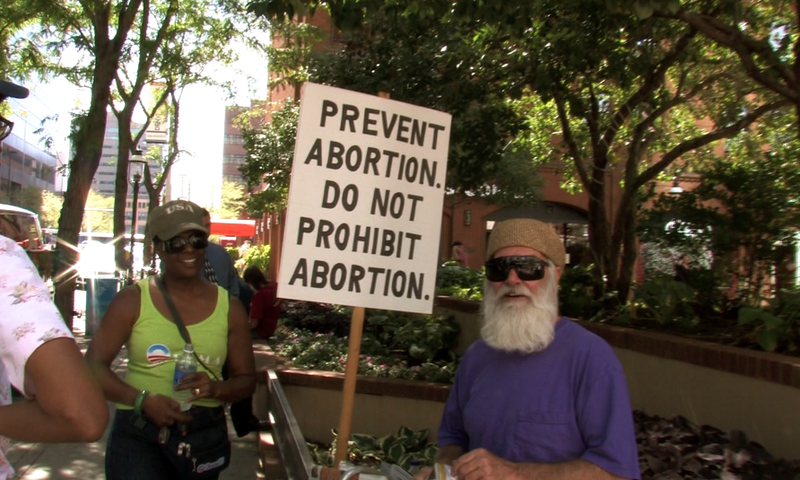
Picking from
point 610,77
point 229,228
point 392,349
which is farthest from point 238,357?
point 229,228

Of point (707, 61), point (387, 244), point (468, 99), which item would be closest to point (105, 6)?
point (468, 99)

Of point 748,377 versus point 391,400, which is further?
point 391,400

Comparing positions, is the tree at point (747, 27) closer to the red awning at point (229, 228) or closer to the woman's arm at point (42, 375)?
the woman's arm at point (42, 375)

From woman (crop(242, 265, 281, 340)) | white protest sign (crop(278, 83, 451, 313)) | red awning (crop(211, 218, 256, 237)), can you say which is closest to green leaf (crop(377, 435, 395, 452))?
white protest sign (crop(278, 83, 451, 313))

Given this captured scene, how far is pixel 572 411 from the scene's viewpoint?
2.48 metres

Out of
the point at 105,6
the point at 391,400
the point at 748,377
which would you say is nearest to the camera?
the point at 748,377

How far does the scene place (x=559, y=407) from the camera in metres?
2.49

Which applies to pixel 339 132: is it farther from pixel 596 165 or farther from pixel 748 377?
pixel 596 165

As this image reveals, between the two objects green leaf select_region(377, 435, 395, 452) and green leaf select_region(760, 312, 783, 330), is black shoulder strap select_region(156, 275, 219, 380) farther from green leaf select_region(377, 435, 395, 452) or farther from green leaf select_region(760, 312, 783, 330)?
green leaf select_region(760, 312, 783, 330)

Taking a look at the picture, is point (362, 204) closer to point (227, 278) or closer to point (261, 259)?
point (227, 278)

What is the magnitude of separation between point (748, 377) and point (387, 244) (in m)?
2.67

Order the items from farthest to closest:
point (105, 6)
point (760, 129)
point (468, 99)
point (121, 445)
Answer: point (760, 129) < point (105, 6) < point (468, 99) < point (121, 445)

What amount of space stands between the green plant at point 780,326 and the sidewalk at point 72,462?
Answer: 3.82m

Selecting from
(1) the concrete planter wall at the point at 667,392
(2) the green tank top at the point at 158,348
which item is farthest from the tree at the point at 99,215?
(2) the green tank top at the point at 158,348
